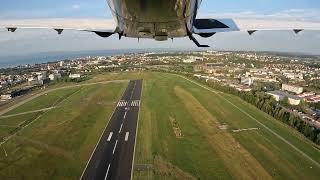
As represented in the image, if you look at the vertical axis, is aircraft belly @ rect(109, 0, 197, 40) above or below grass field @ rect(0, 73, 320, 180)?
above

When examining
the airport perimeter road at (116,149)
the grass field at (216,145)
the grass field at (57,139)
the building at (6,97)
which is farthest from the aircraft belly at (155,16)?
the building at (6,97)

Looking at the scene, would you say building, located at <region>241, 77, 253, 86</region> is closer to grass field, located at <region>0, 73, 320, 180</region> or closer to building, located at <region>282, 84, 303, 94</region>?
building, located at <region>282, 84, 303, 94</region>

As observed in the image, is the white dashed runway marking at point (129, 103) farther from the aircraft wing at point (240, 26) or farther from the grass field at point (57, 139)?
the aircraft wing at point (240, 26)

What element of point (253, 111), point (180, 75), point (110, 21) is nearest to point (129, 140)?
point (253, 111)

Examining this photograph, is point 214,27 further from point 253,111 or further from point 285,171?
point 253,111

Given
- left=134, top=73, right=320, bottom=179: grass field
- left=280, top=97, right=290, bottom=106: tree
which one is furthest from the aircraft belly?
→ left=280, top=97, right=290, bottom=106: tree

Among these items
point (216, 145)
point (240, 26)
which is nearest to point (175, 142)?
point (216, 145)
